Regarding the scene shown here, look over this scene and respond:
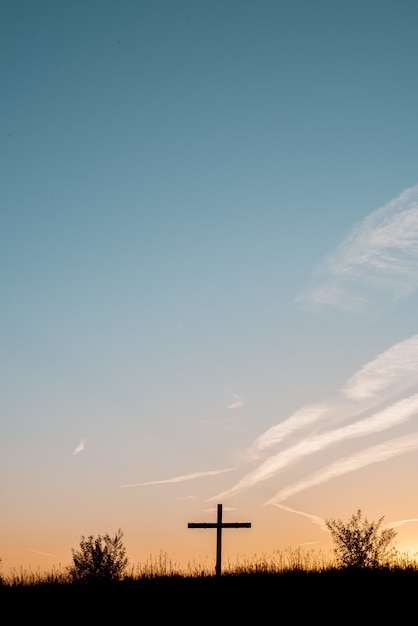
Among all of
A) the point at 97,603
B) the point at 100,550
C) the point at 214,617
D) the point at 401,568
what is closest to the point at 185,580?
the point at 97,603

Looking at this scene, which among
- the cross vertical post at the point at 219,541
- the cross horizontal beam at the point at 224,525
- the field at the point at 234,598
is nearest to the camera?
the field at the point at 234,598

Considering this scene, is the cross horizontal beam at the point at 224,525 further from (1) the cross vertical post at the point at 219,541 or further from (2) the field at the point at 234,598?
(2) the field at the point at 234,598

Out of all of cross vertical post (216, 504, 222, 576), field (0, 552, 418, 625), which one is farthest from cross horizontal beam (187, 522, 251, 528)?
field (0, 552, 418, 625)

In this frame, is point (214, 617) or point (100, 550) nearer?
point (214, 617)

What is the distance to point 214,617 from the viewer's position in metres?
17.5

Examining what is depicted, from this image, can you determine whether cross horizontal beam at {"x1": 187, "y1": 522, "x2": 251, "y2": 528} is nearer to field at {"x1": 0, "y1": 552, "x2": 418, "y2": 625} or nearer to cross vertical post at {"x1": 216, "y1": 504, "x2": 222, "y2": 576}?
cross vertical post at {"x1": 216, "y1": 504, "x2": 222, "y2": 576}

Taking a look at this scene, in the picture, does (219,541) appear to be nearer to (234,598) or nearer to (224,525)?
(224,525)

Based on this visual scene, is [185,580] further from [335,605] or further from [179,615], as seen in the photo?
[335,605]

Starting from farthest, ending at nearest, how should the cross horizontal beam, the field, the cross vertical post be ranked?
the cross horizontal beam, the cross vertical post, the field

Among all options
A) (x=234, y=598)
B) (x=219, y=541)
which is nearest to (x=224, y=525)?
(x=219, y=541)

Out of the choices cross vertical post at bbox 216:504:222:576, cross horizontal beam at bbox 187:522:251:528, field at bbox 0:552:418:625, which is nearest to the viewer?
field at bbox 0:552:418:625

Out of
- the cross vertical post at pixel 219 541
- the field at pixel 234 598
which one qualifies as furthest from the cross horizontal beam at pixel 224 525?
the field at pixel 234 598

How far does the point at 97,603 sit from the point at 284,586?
5.65 m

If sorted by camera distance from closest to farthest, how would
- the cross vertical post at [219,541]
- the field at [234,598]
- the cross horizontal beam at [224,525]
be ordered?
the field at [234,598] < the cross vertical post at [219,541] < the cross horizontal beam at [224,525]
